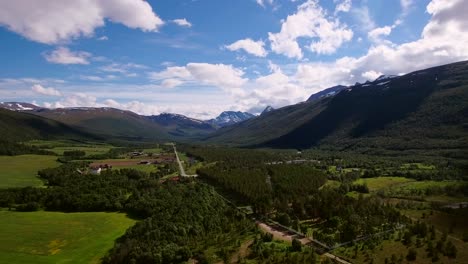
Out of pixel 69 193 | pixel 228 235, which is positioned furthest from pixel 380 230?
pixel 69 193

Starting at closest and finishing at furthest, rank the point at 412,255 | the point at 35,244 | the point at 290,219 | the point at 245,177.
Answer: the point at 412,255 < the point at 35,244 < the point at 290,219 < the point at 245,177

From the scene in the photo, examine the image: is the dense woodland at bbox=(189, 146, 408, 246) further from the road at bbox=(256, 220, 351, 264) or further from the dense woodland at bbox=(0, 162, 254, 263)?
the dense woodland at bbox=(0, 162, 254, 263)

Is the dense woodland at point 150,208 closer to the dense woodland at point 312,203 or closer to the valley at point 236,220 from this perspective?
the valley at point 236,220

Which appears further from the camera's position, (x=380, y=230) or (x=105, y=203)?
(x=105, y=203)

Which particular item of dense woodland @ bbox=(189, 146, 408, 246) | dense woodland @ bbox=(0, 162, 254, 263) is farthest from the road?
dense woodland @ bbox=(0, 162, 254, 263)

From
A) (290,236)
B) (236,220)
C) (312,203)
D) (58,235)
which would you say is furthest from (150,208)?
(312,203)

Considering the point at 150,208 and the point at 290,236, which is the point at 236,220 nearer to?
the point at 290,236

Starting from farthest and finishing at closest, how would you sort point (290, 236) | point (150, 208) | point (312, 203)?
point (150, 208) → point (312, 203) → point (290, 236)

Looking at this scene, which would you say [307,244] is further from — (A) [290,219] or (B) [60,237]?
(B) [60,237]

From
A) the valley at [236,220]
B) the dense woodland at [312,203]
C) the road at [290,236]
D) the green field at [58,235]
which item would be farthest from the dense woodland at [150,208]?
the dense woodland at [312,203]
